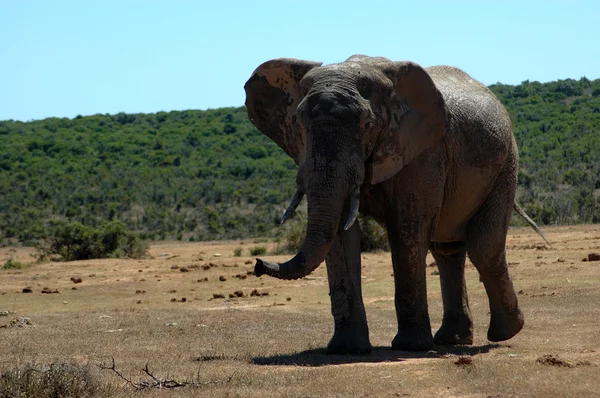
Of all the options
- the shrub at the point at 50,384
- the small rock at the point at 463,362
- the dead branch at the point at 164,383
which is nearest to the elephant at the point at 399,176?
the dead branch at the point at 164,383

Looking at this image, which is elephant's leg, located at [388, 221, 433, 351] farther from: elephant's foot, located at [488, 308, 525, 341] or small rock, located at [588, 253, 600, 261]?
small rock, located at [588, 253, 600, 261]

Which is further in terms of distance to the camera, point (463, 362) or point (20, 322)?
point (20, 322)

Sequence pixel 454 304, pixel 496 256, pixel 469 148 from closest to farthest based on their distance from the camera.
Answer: pixel 469 148 → pixel 496 256 → pixel 454 304

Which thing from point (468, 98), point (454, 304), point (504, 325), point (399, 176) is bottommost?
point (504, 325)

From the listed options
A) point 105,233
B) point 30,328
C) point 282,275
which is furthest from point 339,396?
point 105,233

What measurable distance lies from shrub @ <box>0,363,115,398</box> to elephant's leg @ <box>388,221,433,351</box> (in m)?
3.49

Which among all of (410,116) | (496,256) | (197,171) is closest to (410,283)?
(410,116)

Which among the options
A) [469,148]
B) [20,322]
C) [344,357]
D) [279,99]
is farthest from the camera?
[20,322]

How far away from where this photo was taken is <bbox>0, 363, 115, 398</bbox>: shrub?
8.27 meters

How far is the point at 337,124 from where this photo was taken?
987cm

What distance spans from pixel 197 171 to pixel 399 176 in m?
52.2

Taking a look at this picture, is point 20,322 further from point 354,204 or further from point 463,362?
point 463,362

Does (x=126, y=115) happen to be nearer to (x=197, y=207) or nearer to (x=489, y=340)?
(x=197, y=207)

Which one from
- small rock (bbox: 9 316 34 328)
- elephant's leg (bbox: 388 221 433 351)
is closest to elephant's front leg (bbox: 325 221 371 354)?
elephant's leg (bbox: 388 221 433 351)
